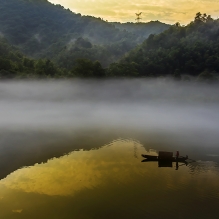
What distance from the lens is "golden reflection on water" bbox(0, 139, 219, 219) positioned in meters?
13.1

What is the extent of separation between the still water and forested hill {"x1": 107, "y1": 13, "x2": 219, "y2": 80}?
12.1 metres

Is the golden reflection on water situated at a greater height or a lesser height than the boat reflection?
lesser

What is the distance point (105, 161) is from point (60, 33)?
7719 centimetres

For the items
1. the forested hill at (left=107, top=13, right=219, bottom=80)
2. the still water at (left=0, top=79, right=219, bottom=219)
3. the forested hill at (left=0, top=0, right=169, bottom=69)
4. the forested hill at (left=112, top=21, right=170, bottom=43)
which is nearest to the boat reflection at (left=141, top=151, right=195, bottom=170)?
the still water at (left=0, top=79, right=219, bottom=219)

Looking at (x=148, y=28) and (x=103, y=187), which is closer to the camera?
(x=103, y=187)

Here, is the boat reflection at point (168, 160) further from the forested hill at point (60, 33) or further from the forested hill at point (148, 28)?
the forested hill at point (148, 28)

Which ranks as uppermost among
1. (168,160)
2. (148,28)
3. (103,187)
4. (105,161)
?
(148,28)

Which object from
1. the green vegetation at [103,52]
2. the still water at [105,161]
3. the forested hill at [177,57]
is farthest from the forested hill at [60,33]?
the still water at [105,161]

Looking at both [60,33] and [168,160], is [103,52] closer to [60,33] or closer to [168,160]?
[60,33]

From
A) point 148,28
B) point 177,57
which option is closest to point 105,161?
point 177,57

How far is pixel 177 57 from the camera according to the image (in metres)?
56.3

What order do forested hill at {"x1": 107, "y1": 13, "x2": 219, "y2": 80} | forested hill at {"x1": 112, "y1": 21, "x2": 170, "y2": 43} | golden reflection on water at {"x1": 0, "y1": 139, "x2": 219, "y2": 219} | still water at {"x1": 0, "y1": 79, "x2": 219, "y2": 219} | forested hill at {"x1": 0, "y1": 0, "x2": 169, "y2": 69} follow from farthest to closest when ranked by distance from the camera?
forested hill at {"x1": 112, "y1": 21, "x2": 170, "y2": 43} → forested hill at {"x1": 0, "y1": 0, "x2": 169, "y2": 69} → forested hill at {"x1": 107, "y1": 13, "x2": 219, "y2": 80} → still water at {"x1": 0, "y1": 79, "x2": 219, "y2": 219} → golden reflection on water at {"x1": 0, "y1": 139, "x2": 219, "y2": 219}

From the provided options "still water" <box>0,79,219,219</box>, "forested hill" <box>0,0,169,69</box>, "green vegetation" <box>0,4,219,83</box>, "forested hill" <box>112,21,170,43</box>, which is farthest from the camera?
"forested hill" <box>112,21,170,43</box>

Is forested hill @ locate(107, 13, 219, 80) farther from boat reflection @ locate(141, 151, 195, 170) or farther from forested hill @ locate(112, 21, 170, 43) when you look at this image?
forested hill @ locate(112, 21, 170, 43)
